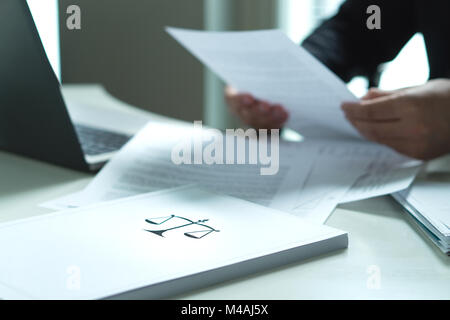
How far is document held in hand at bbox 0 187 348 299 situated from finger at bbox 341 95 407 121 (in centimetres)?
25

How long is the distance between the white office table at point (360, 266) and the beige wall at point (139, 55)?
56.0 inches

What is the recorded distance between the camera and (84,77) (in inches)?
79.2

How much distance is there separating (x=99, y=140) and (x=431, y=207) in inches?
18.4

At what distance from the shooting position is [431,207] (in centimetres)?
55

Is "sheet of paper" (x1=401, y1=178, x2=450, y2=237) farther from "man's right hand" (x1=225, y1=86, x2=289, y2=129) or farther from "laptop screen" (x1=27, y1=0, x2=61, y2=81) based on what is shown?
"laptop screen" (x1=27, y1=0, x2=61, y2=81)

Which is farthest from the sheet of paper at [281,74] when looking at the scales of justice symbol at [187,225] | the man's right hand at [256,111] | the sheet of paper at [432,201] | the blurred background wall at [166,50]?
the blurred background wall at [166,50]

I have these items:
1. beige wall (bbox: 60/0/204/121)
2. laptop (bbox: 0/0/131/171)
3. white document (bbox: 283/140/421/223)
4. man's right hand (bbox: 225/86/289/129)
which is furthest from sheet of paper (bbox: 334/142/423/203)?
beige wall (bbox: 60/0/204/121)

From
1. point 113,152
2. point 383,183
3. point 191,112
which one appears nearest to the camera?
point 383,183

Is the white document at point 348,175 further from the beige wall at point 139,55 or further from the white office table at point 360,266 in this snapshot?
the beige wall at point 139,55

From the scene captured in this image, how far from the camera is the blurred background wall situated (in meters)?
1.98

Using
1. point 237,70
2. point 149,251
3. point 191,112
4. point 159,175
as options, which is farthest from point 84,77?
point 149,251
